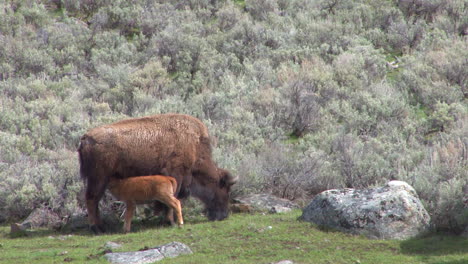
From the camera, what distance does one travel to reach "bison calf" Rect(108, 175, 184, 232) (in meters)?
11.5

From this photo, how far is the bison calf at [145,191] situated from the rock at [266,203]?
6.48 feet

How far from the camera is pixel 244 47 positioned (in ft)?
78.3

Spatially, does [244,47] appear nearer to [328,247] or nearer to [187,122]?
[187,122]

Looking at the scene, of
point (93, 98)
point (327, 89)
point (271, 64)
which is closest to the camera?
point (327, 89)

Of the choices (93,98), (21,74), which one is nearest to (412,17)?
(93,98)

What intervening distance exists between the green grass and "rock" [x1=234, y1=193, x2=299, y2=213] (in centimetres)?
91

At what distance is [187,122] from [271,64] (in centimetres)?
1049

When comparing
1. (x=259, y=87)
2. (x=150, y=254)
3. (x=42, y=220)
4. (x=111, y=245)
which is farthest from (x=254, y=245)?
(x=259, y=87)

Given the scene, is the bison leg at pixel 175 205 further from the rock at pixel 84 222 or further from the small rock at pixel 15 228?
the small rock at pixel 15 228

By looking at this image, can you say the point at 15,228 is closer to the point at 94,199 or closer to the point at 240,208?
the point at 94,199

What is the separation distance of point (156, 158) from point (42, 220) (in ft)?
9.28

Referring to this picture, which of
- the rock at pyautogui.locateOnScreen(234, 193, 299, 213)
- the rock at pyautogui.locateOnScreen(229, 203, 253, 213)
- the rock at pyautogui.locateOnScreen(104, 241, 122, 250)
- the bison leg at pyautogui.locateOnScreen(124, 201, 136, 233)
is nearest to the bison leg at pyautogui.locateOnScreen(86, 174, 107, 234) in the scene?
the bison leg at pyautogui.locateOnScreen(124, 201, 136, 233)

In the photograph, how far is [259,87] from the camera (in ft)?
66.7

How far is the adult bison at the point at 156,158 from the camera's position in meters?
11.8
